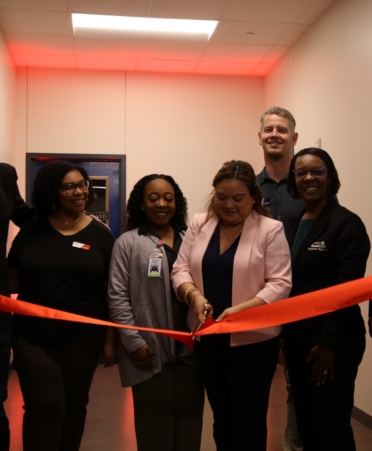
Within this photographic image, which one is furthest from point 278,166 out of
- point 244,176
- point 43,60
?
point 43,60

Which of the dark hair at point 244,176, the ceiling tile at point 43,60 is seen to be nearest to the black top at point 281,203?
the dark hair at point 244,176

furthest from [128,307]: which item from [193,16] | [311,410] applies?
[193,16]

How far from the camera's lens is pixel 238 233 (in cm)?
252

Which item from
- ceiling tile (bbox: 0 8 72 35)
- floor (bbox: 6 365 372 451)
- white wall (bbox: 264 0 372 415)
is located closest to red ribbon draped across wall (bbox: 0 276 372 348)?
floor (bbox: 6 365 372 451)

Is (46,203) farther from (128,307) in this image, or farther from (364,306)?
(364,306)

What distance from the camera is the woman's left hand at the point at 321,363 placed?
2.37m

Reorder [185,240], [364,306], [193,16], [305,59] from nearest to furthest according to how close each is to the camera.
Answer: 1. [185,240]
2. [364,306]
3. [193,16]
4. [305,59]

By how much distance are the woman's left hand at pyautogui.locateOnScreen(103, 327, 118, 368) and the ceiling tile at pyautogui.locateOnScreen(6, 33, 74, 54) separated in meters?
3.88

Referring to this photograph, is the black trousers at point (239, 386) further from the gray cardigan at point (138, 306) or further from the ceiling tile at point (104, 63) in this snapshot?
the ceiling tile at point (104, 63)

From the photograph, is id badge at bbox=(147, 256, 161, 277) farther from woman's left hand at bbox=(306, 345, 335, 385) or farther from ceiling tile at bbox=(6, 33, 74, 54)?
ceiling tile at bbox=(6, 33, 74, 54)

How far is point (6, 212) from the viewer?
2.80 metres

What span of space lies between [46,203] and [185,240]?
78 centimetres

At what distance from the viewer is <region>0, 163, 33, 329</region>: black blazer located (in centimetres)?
268

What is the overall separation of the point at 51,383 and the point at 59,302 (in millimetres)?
391
